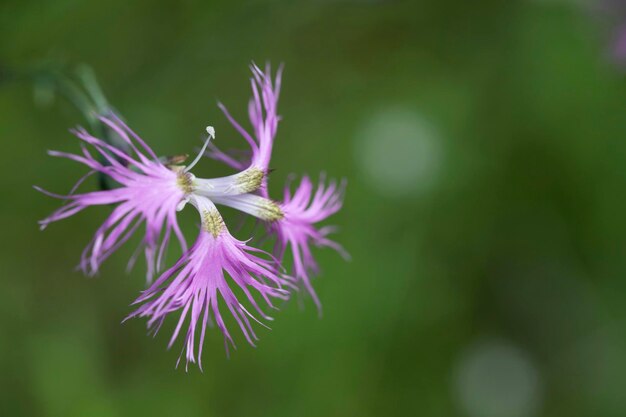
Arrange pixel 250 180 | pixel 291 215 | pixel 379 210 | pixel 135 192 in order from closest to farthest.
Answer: pixel 135 192 → pixel 250 180 → pixel 291 215 → pixel 379 210

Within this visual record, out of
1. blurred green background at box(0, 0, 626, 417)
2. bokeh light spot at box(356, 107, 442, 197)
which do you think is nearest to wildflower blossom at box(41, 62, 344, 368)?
blurred green background at box(0, 0, 626, 417)

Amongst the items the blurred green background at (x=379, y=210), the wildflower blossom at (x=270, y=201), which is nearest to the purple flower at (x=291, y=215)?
the wildflower blossom at (x=270, y=201)

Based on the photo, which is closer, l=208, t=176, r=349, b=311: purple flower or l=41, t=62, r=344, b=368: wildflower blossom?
l=41, t=62, r=344, b=368: wildflower blossom

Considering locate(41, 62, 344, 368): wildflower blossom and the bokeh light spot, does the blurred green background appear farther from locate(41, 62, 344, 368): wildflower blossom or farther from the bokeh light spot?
locate(41, 62, 344, 368): wildflower blossom

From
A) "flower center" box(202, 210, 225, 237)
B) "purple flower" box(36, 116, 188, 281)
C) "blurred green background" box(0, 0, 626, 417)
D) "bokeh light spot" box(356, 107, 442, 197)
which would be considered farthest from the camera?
"bokeh light spot" box(356, 107, 442, 197)

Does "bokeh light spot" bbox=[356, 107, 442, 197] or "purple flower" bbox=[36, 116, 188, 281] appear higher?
"bokeh light spot" bbox=[356, 107, 442, 197]

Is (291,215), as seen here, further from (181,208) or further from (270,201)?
(181,208)

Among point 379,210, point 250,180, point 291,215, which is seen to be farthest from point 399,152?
point 250,180

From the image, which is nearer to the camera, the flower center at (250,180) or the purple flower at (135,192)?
the purple flower at (135,192)

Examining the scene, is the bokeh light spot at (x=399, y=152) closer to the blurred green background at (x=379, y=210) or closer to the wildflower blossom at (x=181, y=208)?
the blurred green background at (x=379, y=210)
